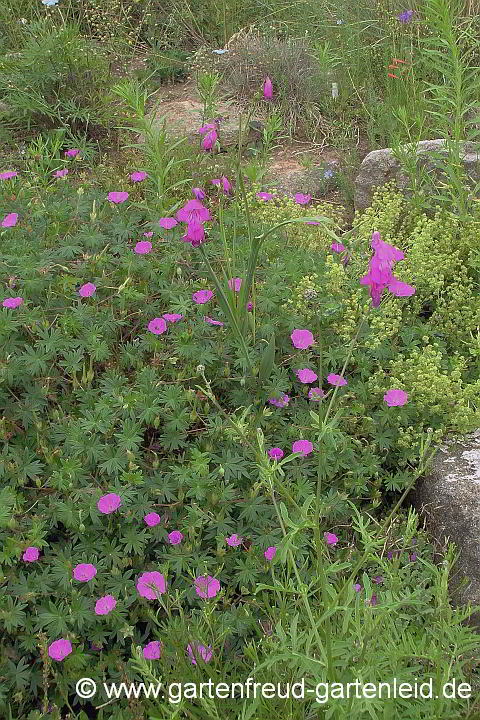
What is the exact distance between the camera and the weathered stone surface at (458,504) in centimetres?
225

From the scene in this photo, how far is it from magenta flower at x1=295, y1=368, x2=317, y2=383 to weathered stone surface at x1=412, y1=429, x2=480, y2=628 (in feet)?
1.66

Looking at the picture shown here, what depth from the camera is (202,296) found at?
265 cm

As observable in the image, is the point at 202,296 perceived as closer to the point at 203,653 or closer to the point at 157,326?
the point at 157,326

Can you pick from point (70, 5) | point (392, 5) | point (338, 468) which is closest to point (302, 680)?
point (338, 468)

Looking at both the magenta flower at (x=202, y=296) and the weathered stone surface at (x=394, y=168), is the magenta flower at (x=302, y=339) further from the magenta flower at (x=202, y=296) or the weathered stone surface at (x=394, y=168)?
the weathered stone surface at (x=394, y=168)

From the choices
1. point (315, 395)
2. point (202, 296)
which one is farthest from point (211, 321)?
point (315, 395)

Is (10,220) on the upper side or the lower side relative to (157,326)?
upper

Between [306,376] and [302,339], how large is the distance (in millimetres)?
149

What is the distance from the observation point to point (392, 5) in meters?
4.77

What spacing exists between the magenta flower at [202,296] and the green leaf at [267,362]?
0.35m

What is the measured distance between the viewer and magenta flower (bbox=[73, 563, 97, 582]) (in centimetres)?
200

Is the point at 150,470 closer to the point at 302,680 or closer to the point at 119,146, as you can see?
the point at 302,680

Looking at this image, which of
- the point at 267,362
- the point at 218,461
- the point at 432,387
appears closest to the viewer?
Result: the point at 218,461

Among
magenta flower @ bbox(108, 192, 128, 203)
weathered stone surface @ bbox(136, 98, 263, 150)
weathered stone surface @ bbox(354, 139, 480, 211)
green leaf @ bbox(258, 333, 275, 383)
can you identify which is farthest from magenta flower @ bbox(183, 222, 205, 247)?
weathered stone surface @ bbox(136, 98, 263, 150)
